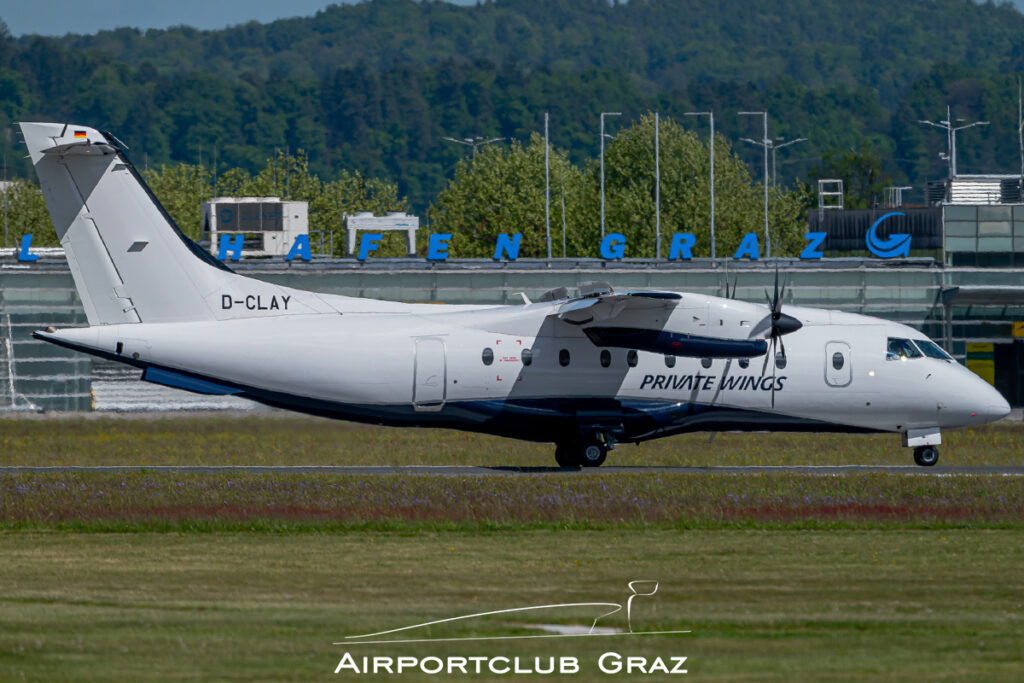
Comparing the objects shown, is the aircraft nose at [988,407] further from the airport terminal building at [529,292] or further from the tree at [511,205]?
the tree at [511,205]

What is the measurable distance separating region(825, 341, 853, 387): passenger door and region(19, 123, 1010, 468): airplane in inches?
2.0

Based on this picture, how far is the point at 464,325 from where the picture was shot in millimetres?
35375

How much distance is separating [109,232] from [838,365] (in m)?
18.2

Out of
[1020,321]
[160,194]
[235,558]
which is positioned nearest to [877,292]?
[1020,321]

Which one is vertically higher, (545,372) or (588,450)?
(545,372)

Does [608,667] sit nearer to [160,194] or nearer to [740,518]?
[740,518]

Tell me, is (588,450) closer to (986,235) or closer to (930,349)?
Result: (930,349)

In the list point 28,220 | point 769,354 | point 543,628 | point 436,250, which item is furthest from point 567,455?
point 28,220

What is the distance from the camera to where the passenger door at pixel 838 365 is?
36406 mm

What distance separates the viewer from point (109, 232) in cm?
3356

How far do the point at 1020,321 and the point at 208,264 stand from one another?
4183 centimetres

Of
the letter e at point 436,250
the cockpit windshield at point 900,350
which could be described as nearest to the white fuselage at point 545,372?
the cockpit windshield at point 900,350

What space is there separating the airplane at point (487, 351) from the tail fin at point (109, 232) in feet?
0.12

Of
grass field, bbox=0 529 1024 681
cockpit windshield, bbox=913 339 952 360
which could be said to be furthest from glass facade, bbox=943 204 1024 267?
grass field, bbox=0 529 1024 681
